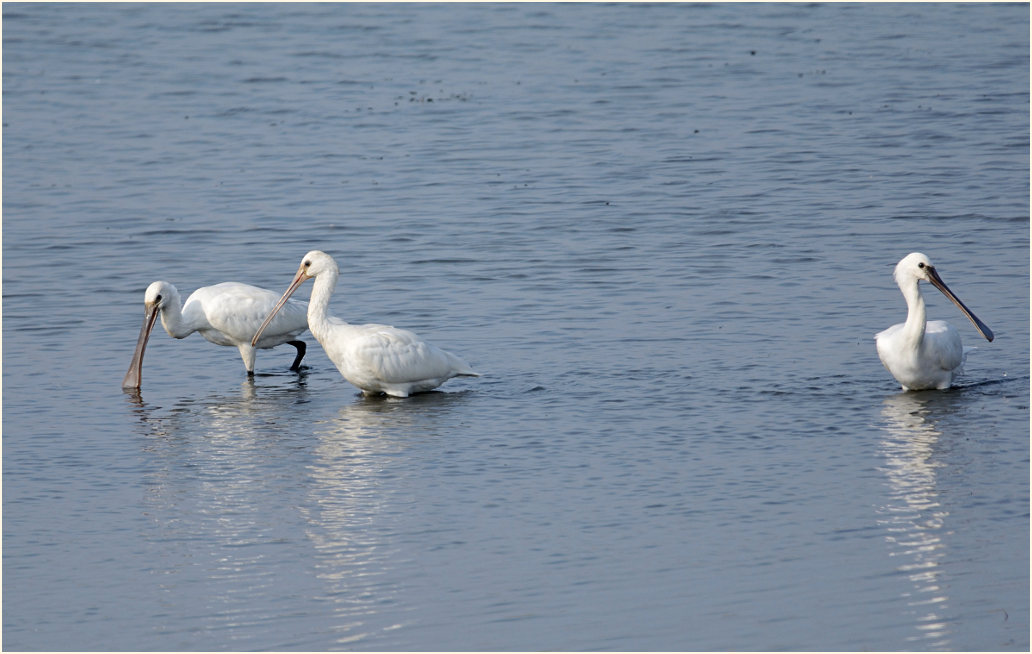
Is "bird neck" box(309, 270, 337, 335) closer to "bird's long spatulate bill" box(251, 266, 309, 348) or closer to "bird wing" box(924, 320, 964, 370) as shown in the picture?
"bird's long spatulate bill" box(251, 266, 309, 348)

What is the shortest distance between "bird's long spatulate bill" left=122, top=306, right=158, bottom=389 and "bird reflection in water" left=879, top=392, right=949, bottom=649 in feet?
17.6

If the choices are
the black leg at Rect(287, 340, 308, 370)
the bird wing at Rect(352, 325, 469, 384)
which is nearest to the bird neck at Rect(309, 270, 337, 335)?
the bird wing at Rect(352, 325, 469, 384)

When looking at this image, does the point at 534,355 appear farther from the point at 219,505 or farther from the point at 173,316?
the point at 219,505

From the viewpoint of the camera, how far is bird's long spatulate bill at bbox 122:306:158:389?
12.1m

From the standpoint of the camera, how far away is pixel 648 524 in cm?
844

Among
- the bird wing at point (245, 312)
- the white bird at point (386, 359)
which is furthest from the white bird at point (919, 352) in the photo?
the bird wing at point (245, 312)

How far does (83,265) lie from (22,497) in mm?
7099

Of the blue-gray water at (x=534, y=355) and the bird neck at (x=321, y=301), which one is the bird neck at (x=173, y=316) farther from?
the bird neck at (x=321, y=301)

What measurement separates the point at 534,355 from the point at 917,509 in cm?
441

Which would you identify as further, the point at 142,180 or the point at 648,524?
the point at 142,180

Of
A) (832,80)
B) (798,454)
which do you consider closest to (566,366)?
(798,454)

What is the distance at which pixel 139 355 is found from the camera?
40.7 ft

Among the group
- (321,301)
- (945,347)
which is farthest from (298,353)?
(945,347)

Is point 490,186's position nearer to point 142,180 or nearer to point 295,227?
point 295,227
